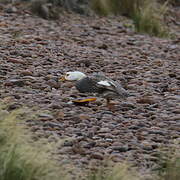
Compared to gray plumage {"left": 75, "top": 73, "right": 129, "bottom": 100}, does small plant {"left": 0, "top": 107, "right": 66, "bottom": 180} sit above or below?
above

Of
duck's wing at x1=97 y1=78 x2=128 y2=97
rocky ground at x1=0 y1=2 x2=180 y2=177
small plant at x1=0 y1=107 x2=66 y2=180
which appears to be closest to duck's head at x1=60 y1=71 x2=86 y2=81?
rocky ground at x1=0 y1=2 x2=180 y2=177

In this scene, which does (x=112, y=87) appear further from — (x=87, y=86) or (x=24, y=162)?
(x=24, y=162)

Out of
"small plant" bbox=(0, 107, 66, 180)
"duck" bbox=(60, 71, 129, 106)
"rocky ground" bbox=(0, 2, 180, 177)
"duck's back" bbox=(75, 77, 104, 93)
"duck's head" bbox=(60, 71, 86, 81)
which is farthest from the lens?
"duck's head" bbox=(60, 71, 86, 81)

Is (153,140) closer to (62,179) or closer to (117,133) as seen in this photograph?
(117,133)

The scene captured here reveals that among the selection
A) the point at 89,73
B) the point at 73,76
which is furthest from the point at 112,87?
the point at 89,73

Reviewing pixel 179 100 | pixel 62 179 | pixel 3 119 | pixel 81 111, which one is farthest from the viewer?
pixel 179 100

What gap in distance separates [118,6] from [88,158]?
6.91 metres

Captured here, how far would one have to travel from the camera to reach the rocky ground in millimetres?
4145

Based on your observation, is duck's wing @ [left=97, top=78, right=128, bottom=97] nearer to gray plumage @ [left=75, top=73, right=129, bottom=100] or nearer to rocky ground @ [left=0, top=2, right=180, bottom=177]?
gray plumage @ [left=75, top=73, right=129, bottom=100]

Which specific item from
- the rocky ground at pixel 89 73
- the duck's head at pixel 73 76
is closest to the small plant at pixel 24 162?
the rocky ground at pixel 89 73

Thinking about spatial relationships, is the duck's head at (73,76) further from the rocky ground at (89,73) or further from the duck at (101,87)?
the duck at (101,87)

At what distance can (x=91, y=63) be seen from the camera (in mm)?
6691

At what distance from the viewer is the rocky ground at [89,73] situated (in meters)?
4.14

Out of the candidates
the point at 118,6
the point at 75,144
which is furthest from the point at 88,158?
the point at 118,6
